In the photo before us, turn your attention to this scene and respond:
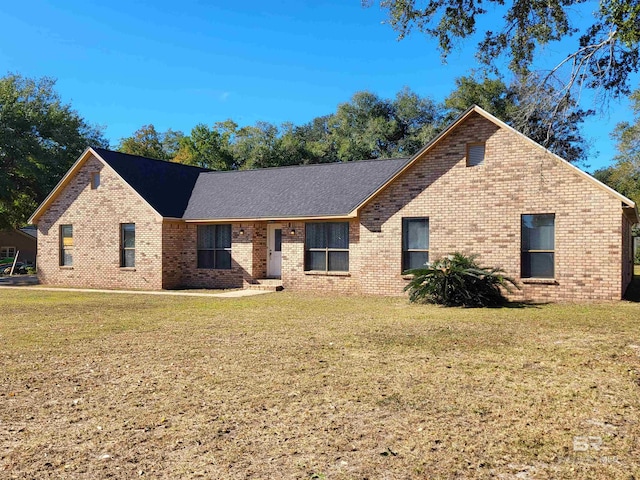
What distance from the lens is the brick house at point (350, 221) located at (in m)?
13.7

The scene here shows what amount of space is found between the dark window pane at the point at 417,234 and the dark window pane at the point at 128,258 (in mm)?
10714

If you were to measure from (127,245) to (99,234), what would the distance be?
1.36m

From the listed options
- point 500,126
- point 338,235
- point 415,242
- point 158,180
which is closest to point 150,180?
point 158,180

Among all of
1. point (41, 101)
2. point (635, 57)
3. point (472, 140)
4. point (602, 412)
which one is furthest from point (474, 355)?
point (41, 101)

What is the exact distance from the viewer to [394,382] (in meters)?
6.16

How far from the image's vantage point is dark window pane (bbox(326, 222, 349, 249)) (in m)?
17.4

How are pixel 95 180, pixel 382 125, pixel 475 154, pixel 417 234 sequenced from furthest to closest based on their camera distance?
pixel 382 125 → pixel 95 180 → pixel 417 234 → pixel 475 154

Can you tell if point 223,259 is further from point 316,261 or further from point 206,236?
point 316,261

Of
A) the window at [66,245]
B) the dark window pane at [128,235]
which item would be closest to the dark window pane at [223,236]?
the dark window pane at [128,235]

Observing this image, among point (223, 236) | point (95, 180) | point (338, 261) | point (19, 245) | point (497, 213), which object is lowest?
point (338, 261)

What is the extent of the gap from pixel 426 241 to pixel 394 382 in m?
9.81

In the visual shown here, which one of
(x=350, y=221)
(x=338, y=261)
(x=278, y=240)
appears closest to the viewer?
(x=350, y=221)

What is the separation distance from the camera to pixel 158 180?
22.0m

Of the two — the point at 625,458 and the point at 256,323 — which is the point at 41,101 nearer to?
the point at 256,323
